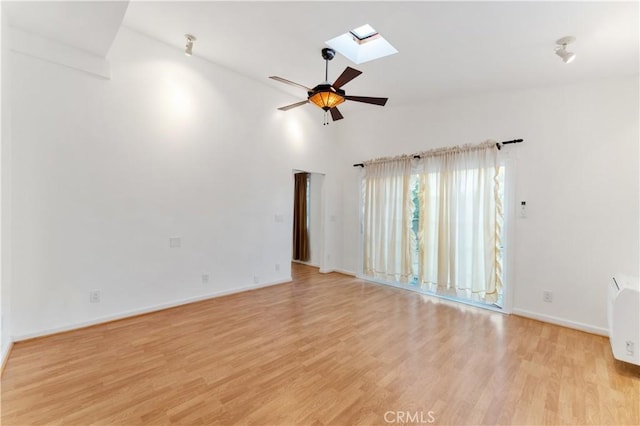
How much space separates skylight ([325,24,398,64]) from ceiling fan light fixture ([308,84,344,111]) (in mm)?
683

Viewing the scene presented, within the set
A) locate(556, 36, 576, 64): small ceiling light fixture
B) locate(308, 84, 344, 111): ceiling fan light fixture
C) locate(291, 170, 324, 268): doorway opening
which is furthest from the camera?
locate(291, 170, 324, 268): doorway opening

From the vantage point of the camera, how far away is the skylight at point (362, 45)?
10.8 ft

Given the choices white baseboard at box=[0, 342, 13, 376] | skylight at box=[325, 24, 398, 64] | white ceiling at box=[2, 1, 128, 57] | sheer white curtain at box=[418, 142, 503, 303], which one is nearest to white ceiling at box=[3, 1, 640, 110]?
white ceiling at box=[2, 1, 128, 57]

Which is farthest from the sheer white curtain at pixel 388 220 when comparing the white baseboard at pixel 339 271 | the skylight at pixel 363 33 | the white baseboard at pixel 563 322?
the skylight at pixel 363 33

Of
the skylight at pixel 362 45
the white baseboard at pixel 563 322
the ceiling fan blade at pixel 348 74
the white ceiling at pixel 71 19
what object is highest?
the skylight at pixel 362 45

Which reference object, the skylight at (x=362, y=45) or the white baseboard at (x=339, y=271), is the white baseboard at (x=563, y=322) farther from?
the skylight at (x=362, y=45)

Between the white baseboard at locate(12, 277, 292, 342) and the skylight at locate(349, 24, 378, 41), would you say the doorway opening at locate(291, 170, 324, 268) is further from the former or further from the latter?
the skylight at locate(349, 24, 378, 41)

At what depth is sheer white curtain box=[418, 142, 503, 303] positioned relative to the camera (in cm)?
404

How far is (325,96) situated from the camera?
3061 mm

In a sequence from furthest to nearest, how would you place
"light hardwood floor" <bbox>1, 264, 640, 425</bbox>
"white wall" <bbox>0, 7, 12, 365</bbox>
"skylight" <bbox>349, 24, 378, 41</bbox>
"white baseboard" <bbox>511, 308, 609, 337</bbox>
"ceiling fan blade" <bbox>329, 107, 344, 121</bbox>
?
"ceiling fan blade" <bbox>329, 107, 344, 121</bbox> → "white baseboard" <bbox>511, 308, 609, 337</bbox> → "skylight" <bbox>349, 24, 378, 41</bbox> → "white wall" <bbox>0, 7, 12, 365</bbox> → "light hardwood floor" <bbox>1, 264, 640, 425</bbox>

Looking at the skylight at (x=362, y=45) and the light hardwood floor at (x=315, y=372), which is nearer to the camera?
the light hardwood floor at (x=315, y=372)

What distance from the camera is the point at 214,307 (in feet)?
12.6

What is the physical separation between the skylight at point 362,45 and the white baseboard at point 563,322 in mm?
3951

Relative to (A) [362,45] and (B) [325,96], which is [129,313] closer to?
(B) [325,96]
